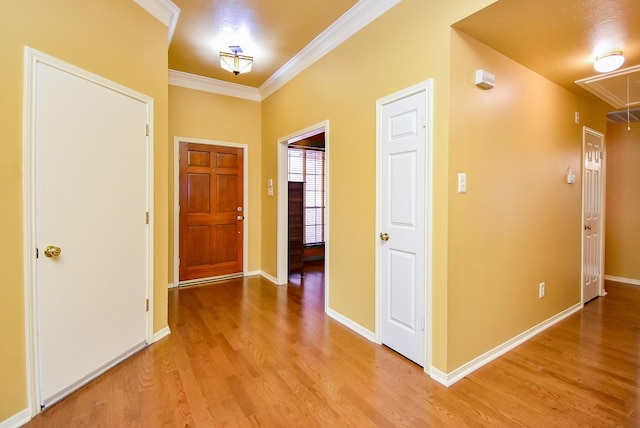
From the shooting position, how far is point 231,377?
2180 millimetres

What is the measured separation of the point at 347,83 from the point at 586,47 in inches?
74.1

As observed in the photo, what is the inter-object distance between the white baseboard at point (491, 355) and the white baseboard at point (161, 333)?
226 centimetres

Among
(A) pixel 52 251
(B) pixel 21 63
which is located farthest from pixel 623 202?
(B) pixel 21 63

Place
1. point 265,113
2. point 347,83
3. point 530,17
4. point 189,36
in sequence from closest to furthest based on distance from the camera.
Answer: point 530,17 → point 347,83 → point 189,36 → point 265,113

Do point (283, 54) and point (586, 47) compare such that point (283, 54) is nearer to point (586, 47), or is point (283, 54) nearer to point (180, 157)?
point (180, 157)

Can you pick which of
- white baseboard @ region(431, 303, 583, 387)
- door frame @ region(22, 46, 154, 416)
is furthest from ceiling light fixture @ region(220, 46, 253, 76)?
white baseboard @ region(431, 303, 583, 387)

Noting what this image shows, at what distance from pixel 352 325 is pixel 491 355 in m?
1.17

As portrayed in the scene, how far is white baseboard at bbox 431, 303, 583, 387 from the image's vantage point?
2121mm

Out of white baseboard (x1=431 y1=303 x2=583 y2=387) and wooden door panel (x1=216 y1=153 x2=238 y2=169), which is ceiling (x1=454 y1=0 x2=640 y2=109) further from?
wooden door panel (x1=216 y1=153 x2=238 y2=169)

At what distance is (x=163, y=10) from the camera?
2.66m

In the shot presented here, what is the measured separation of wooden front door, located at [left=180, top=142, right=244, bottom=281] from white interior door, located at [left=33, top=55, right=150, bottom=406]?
73.5 inches

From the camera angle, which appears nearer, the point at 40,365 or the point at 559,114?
the point at 40,365

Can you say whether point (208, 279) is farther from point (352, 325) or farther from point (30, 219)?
point (30, 219)

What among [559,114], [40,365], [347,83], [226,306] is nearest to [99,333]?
[40,365]
